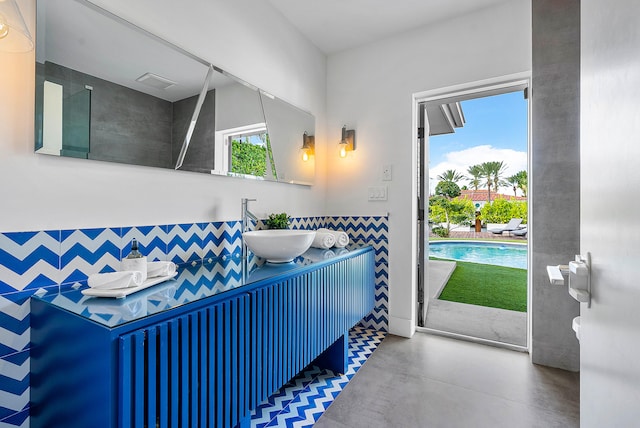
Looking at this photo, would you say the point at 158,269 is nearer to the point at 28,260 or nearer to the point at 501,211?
the point at 28,260

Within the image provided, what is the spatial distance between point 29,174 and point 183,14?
1081 millimetres

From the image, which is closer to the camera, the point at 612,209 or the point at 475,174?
the point at 612,209

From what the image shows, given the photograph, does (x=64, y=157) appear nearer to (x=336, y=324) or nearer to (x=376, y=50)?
(x=336, y=324)

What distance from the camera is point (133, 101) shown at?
53.9 inches

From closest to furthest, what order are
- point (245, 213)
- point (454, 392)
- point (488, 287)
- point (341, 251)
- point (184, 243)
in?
point (184, 243) → point (454, 392) → point (245, 213) → point (341, 251) → point (488, 287)

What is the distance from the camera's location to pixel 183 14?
5.13 feet

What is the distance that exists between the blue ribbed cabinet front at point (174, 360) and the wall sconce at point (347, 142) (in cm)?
147

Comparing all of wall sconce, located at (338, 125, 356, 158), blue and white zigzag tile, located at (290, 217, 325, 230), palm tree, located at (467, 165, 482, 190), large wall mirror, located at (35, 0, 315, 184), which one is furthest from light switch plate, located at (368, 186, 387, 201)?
palm tree, located at (467, 165, 482, 190)

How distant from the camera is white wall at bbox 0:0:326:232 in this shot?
104cm

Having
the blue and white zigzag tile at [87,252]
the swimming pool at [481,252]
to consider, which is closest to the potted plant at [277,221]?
the blue and white zigzag tile at [87,252]

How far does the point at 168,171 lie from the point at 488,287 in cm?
393

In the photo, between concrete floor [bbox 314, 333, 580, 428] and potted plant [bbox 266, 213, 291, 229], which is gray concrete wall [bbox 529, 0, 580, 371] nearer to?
concrete floor [bbox 314, 333, 580, 428]

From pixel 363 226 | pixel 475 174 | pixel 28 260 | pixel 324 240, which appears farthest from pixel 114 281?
pixel 475 174

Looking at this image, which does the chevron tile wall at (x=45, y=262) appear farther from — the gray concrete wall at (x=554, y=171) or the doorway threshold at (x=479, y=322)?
the doorway threshold at (x=479, y=322)
